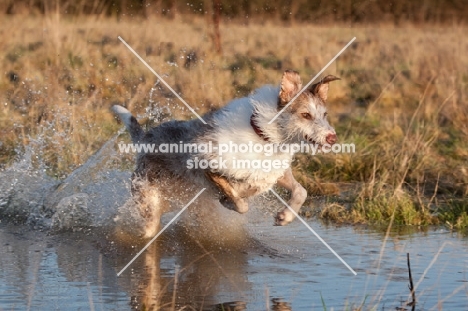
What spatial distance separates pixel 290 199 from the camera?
7.38 metres

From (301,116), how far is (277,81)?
9.43 metres

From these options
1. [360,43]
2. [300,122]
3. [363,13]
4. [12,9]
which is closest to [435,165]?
[300,122]

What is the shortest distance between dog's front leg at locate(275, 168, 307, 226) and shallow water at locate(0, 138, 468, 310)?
306mm

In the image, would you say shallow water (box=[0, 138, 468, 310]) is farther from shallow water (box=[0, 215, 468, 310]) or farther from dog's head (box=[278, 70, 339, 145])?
dog's head (box=[278, 70, 339, 145])

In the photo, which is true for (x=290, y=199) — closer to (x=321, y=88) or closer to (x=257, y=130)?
(x=257, y=130)

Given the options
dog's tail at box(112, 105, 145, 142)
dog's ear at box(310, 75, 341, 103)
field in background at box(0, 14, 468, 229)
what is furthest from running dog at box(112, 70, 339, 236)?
field in background at box(0, 14, 468, 229)

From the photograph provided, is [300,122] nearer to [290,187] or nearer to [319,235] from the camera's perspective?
[290,187]

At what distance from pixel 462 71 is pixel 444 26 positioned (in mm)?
10016

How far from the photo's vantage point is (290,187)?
748cm

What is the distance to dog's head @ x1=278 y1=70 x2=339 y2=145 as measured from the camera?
673 cm

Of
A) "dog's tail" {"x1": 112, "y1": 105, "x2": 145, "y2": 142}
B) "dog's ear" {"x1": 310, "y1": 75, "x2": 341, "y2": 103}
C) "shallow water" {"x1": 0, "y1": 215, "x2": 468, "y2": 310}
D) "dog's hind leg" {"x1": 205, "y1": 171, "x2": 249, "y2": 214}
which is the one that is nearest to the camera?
"shallow water" {"x1": 0, "y1": 215, "x2": 468, "y2": 310}

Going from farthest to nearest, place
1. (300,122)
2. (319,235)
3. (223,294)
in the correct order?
(319,235) → (300,122) → (223,294)

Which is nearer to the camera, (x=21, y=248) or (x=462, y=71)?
(x=21, y=248)

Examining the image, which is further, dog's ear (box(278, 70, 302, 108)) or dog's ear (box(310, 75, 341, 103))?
dog's ear (box(310, 75, 341, 103))
